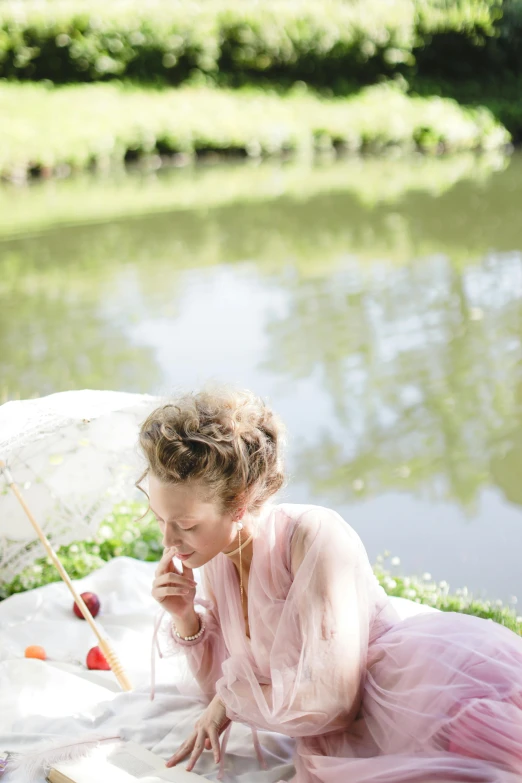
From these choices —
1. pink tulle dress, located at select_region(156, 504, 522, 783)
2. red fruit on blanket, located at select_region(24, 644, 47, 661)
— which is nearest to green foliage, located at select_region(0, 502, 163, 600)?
red fruit on blanket, located at select_region(24, 644, 47, 661)

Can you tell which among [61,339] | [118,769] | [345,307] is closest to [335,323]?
[345,307]

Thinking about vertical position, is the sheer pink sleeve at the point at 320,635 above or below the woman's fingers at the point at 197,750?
above

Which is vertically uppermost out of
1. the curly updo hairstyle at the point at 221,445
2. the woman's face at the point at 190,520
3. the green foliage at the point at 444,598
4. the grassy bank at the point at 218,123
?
the grassy bank at the point at 218,123

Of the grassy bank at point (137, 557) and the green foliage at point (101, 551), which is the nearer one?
the grassy bank at point (137, 557)

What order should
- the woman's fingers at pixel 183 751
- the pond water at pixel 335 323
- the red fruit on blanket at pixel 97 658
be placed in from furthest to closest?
1. the pond water at pixel 335 323
2. the red fruit on blanket at pixel 97 658
3. the woman's fingers at pixel 183 751

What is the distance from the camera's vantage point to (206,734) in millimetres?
2654

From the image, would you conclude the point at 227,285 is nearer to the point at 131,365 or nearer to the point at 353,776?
the point at 131,365

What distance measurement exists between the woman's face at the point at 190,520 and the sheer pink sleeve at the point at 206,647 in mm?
376

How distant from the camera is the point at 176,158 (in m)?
18.4

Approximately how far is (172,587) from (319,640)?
Answer: 487 millimetres

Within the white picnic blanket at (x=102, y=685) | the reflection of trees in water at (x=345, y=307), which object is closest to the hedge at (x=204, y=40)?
the reflection of trees in water at (x=345, y=307)

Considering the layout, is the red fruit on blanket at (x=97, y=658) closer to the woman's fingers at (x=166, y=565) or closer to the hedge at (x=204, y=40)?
the woman's fingers at (x=166, y=565)

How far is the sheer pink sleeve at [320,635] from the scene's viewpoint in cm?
229

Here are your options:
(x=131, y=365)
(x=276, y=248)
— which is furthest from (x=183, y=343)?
(x=276, y=248)
